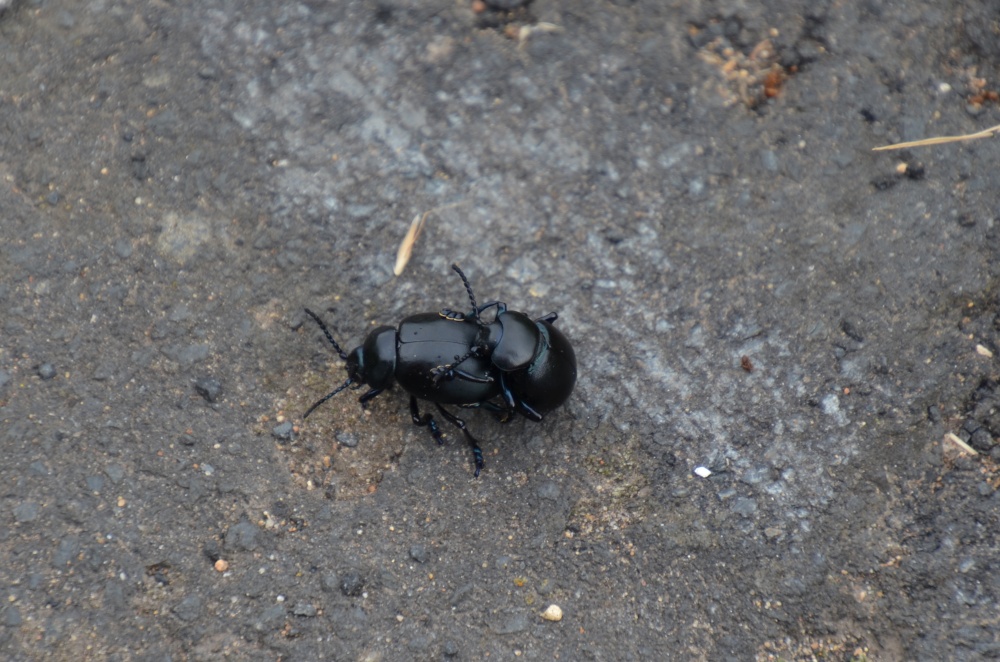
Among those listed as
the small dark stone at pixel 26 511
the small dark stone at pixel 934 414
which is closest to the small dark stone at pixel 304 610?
the small dark stone at pixel 26 511

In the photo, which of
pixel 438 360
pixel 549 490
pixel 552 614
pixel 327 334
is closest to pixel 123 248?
pixel 327 334

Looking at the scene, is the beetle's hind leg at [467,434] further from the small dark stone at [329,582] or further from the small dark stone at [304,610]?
the small dark stone at [304,610]

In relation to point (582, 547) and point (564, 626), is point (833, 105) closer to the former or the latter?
point (582, 547)

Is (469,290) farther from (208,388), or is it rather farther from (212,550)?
(212,550)

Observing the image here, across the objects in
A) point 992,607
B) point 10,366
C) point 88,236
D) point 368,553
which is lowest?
point 992,607

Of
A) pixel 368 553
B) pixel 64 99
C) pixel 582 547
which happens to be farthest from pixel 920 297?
pixel 64 99

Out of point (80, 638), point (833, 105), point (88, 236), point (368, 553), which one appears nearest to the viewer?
point (80, 638)
